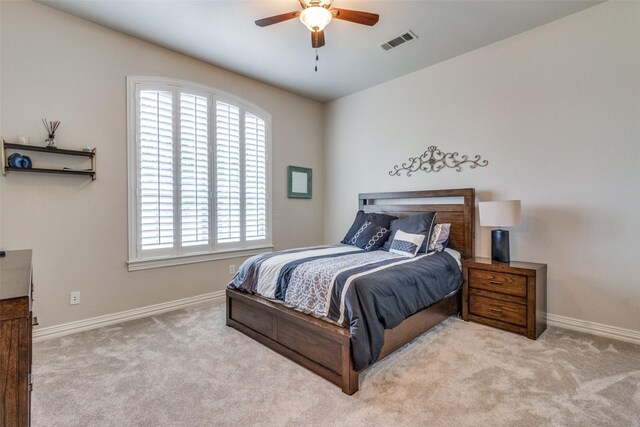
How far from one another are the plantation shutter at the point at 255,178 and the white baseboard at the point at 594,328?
3565mm

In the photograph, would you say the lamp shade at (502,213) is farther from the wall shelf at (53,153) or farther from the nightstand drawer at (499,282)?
the wall shelf at (53,153)

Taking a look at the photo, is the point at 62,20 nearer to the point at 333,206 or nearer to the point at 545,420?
the point at 333,206

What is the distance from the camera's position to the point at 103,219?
120 inches

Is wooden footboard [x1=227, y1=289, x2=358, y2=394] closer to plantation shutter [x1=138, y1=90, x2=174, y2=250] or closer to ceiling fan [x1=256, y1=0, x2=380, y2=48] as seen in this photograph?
plantation shutter [x1=138, y1=90, x2=174, y2=250]

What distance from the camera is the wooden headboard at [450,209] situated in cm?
342

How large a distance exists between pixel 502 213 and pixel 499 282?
0.67 metres

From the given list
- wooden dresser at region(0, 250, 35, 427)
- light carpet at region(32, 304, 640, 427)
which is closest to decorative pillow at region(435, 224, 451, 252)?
light carpet at region(32, 304, 640, 427)

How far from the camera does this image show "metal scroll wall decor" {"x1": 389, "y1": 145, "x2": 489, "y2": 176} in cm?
356

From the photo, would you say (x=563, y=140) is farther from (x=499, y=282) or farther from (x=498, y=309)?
(x=498, y=309)

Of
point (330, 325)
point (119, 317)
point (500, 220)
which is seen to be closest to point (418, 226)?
point (500, 220)

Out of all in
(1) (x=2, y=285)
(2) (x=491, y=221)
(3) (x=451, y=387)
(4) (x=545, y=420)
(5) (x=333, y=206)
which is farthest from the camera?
(5) (x=333, y=206)

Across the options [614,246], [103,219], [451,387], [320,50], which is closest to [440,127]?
[320,50]

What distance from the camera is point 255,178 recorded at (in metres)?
4.26

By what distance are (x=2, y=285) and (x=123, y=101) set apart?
2690 mm
